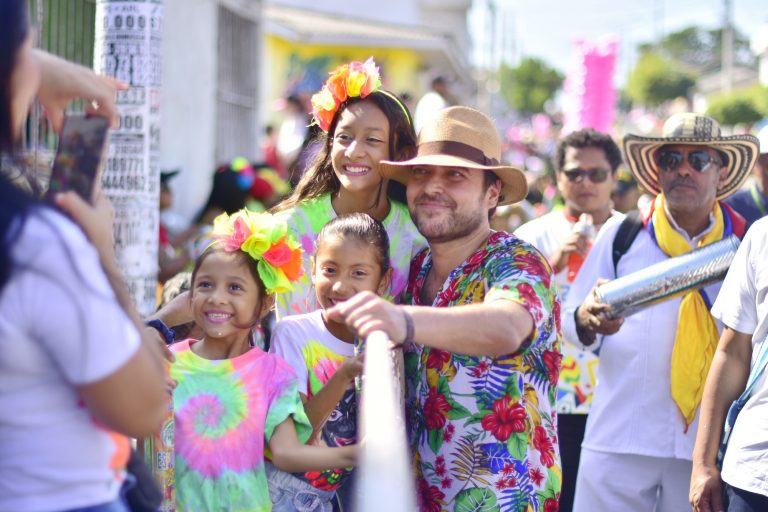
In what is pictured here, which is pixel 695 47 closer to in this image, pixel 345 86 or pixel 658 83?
pixel 658 83

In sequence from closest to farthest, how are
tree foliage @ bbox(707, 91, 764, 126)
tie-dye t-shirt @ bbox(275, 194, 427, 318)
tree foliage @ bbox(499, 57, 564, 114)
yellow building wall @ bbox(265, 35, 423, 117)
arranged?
tie-dye t-shirt @ bbox(275, 194, 427, 318) < yellow building wall @ bbox(265, 35, 423, 117) < tree foliage @ bbox(707, 91, 764, 126) < tree foliage @ bbox(499, 57, 564, 114)

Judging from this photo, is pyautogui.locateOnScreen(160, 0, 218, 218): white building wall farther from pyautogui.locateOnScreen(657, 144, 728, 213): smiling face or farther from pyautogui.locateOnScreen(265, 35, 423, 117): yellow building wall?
pyautogui.locateOnScreen(265, 35, 423, 117): yellow building wall

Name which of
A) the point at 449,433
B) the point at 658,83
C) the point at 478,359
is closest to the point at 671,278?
the point at 478,359

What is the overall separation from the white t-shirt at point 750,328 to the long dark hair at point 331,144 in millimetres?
1375

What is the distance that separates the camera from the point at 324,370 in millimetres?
3717

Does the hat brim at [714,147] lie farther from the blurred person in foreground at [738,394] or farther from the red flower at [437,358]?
the red flower at [437,358]

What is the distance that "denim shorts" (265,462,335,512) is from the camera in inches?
144

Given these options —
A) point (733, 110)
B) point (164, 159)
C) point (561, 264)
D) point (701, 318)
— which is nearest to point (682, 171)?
point (701, 318)

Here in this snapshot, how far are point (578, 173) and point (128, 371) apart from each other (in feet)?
15.8

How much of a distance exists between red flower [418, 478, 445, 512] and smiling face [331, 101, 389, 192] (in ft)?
4.10

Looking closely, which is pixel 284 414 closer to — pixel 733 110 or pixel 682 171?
pixel 682 171

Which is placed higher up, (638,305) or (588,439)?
(638,305)

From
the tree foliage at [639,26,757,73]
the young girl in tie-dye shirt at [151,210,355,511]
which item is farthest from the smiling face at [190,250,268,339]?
the tree foliage at [639,26,757,73]

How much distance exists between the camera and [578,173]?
260 inches
